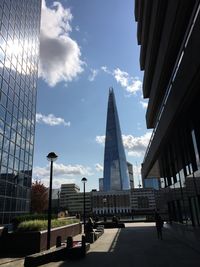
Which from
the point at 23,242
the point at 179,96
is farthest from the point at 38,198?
the point at 179,96

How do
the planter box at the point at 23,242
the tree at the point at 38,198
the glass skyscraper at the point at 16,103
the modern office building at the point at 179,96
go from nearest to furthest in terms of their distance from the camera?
1. the modern office building at the point at 179,96
2. the planter box at the point at 23,242
3. the glass skyscraper at the point at 16,103
4. the tree at the point at 38,198

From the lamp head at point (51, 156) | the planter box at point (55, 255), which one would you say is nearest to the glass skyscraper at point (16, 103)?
the lamp head at point (51, 156)

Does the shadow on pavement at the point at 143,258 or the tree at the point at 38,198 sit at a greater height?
the tree at the point at 38,198

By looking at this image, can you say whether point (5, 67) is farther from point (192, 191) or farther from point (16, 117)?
point (192, 191)

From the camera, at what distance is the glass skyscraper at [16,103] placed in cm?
2750

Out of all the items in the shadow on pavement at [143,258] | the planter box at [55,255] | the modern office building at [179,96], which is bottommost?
the shadow on pavement at [143,258]

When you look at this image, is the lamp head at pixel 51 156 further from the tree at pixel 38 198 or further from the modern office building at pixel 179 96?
the tree at pixel 38 198

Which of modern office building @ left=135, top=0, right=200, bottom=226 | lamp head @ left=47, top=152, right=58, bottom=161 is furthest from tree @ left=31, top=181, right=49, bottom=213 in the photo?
lamp head @ left=47, top=152, right=58, bottom=161

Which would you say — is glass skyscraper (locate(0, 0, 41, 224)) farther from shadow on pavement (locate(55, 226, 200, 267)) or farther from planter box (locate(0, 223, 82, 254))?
shadow on pavement (locate(55, 226, 200, 267))

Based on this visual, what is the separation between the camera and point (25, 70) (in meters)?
35.8

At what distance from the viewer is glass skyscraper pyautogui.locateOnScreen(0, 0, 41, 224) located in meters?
27.5

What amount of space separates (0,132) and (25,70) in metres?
12.9

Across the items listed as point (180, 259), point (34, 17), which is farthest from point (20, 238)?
point (34, 17)

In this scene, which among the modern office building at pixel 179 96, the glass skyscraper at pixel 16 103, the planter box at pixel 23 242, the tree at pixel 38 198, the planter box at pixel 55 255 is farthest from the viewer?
the tree at pixel 38 198
